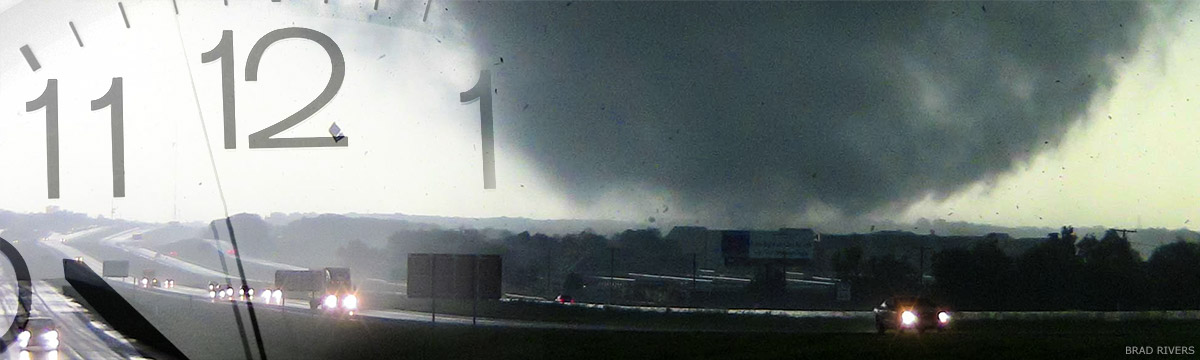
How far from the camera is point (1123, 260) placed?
1796 inches

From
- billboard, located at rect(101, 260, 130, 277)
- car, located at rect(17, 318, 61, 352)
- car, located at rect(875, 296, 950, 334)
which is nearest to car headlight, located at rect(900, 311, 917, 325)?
car, located at rect(875, 296, 950, 334)

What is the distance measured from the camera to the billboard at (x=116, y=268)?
26206 mm

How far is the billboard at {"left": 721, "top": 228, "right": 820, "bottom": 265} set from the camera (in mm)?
52688

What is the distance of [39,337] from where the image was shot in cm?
2233

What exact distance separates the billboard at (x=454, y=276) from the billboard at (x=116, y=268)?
6.23m

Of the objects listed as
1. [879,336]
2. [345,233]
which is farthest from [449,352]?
[879,336]

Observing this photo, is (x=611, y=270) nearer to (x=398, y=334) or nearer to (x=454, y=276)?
(x=398, y=334)

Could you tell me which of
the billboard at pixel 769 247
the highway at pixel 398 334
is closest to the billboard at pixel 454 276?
the highway at pixel 398 334

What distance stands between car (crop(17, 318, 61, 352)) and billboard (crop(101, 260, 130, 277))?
2.83 m

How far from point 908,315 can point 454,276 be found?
40.4 feet

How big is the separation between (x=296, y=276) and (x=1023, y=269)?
2939 cm

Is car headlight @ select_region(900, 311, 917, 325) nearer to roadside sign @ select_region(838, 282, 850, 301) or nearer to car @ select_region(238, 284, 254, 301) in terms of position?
car @ select_region(238, 284, 254, 301)

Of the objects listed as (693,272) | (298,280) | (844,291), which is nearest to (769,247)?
(844,291)

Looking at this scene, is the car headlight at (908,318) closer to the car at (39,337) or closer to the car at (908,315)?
the car at (908,315)
